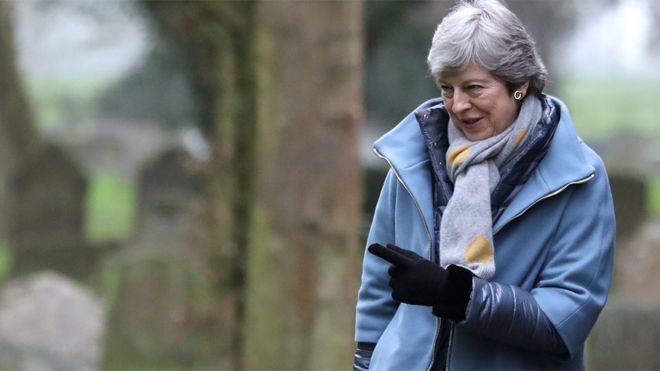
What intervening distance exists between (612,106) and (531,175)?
108ft

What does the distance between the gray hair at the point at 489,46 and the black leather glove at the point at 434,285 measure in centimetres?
50

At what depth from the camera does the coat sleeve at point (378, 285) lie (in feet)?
12.5

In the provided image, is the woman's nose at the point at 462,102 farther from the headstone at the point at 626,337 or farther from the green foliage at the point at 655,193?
the green foliage at the point at 655,193

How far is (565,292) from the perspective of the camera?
11.3 feet

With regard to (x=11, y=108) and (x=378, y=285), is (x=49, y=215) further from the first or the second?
(x=378, y=285)

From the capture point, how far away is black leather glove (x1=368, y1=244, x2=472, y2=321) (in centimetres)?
340

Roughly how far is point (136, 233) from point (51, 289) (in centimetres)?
531

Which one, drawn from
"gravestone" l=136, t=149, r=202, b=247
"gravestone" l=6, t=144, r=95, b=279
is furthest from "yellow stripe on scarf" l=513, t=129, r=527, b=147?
"gravestone" l=6, t=144, r=95, b=279

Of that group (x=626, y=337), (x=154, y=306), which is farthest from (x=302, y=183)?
(x=154, y=306)

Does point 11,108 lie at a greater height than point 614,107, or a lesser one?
lesser

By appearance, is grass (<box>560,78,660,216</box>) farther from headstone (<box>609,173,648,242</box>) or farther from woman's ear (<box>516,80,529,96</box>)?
woman's ear (<box>516,80,529,96</box>)

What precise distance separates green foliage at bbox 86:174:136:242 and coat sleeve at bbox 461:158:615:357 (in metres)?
14.5

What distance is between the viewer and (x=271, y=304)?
8.44 metres

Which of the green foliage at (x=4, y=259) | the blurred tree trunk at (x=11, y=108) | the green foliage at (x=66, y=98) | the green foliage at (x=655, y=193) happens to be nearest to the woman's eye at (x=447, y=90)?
the green foliage at (x=4, y=259)
